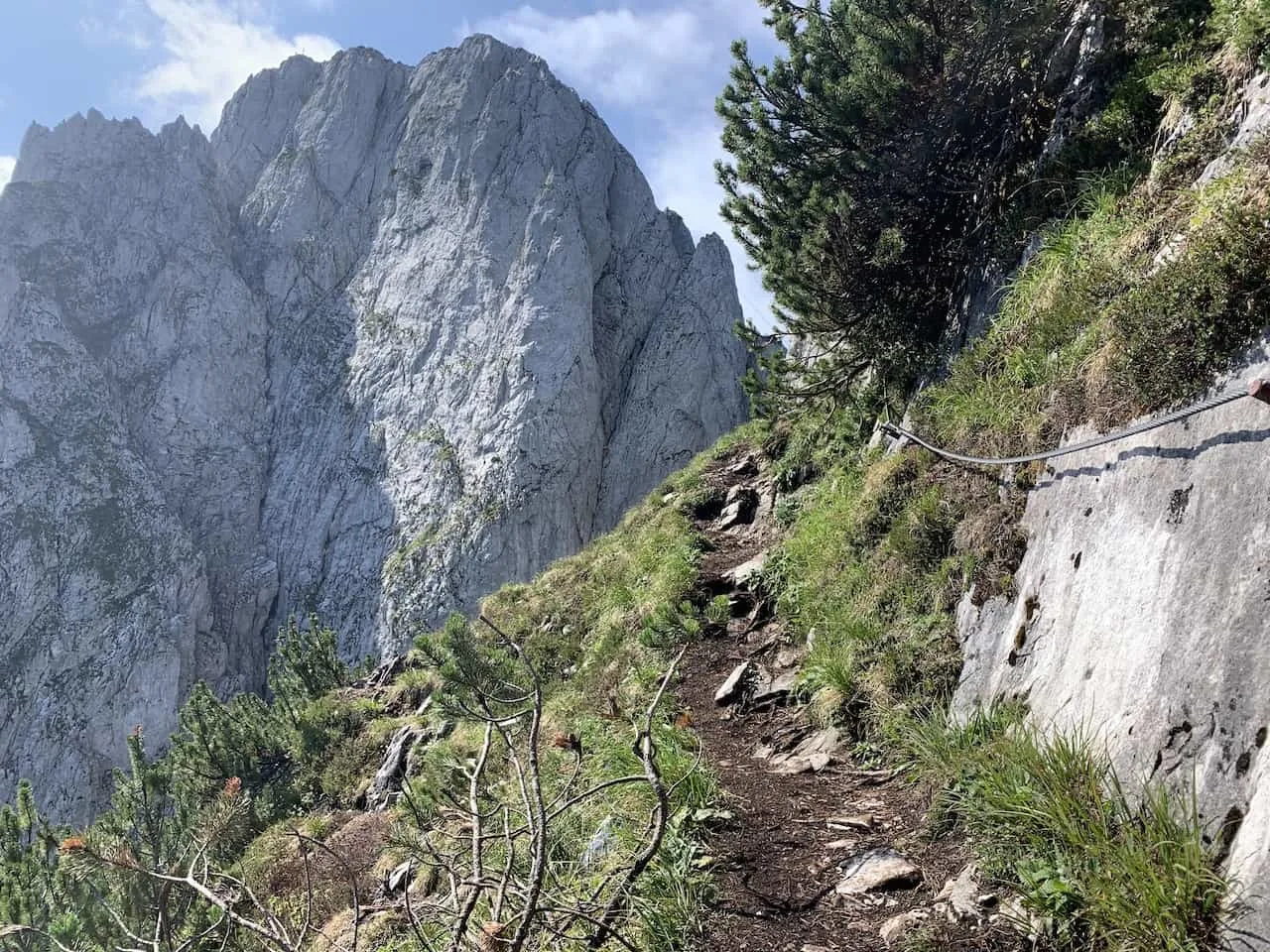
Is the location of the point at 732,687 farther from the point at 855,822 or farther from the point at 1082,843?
the point at 1082,843

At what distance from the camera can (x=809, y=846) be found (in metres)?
4.46

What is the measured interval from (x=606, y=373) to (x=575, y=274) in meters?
7.97

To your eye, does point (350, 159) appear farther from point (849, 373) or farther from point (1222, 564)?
point (1222, 564)

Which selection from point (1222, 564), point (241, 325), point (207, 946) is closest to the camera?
point (1222, 564)

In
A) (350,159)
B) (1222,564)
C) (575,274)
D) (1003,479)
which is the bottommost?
(1222,564)

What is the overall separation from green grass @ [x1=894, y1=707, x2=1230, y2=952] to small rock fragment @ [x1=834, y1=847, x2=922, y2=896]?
34 cm

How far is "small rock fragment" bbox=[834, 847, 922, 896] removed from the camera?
388 centimetres

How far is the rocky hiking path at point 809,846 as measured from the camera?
3.57 m

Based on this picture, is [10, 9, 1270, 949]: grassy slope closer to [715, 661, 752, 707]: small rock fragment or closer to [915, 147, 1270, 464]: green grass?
[915, 147, 1270, 464]: green grass

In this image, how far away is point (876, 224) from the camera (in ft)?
29.7

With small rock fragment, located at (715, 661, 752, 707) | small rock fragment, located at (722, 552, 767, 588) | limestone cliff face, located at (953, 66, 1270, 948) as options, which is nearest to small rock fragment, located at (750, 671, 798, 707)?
small rock fragment, located at (715, 661, 752, 707)

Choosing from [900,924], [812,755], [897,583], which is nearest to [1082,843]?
[900,924]

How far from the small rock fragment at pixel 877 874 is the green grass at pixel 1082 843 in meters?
0.34

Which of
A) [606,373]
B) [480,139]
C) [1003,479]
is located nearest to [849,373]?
[1003,479]
